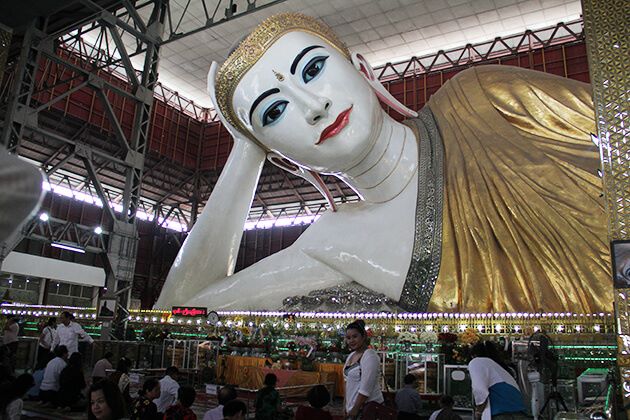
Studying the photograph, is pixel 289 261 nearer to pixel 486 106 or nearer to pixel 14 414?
pixel 486 106

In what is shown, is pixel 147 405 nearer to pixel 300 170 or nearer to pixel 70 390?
pixel 70 390

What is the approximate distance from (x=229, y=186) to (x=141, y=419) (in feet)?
15.9

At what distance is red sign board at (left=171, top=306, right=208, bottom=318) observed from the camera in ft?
22.6

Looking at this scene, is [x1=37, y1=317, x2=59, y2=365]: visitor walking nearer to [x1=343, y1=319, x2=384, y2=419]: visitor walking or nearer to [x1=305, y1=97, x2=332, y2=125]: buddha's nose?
[x1=305, y1=97, x2=332, y2=125]: buddha's nose

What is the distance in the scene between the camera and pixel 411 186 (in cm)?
651

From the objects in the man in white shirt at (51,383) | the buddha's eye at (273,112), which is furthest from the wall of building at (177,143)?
the man in white shirt at (51,383)

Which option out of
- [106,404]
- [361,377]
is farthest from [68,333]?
[361,377]

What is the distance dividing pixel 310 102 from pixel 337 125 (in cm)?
42

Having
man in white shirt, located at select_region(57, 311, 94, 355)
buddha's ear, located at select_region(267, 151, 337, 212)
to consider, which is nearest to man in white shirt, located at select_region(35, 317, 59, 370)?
man in white shirt, located at select_region(57, 311, 94, 355)

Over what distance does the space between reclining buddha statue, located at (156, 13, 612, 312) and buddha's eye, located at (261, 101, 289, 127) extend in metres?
0.02

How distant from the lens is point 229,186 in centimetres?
727

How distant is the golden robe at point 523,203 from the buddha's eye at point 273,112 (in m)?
2.00

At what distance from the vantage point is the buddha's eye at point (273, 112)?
6.07m

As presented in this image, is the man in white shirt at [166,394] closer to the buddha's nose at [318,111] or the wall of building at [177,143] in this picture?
the buddha's nose at [318,111]
